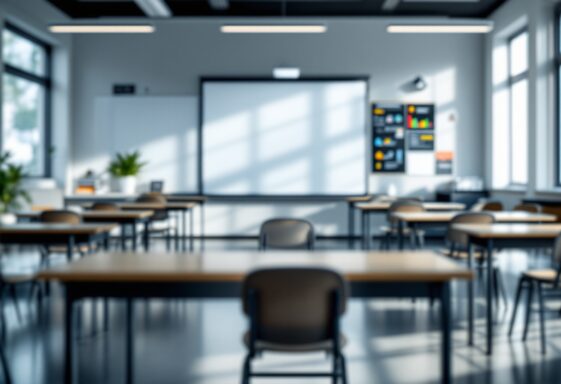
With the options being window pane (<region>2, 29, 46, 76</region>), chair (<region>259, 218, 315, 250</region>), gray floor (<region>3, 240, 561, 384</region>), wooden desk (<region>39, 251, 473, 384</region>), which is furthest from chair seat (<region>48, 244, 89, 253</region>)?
window pane (<region>2, 29, 46, 76</region>)

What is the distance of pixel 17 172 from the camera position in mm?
4469

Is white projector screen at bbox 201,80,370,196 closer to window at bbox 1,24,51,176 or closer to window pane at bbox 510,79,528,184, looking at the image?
window pane at bbox 510,79,528,184

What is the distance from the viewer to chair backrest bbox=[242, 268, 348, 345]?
190 centimetres

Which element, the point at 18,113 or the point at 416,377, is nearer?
the point at 416,377

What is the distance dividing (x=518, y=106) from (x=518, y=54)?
79cm

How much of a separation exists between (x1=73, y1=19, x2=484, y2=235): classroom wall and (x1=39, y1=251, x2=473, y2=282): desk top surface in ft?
22.8

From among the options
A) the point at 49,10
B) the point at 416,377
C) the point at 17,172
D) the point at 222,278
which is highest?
the point at 49,10

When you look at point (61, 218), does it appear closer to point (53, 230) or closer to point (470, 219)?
point (53, 230)

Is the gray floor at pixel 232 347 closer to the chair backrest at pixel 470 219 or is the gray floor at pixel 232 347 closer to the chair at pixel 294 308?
the chair backrest at pixel 470 219

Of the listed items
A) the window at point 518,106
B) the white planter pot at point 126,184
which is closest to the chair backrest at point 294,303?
the window at point 518,106

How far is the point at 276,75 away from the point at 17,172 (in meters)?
5.48

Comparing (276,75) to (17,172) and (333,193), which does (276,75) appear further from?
(17,172)

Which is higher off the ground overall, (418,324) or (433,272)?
(433,272)

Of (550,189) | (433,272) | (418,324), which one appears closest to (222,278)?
(433,272)
